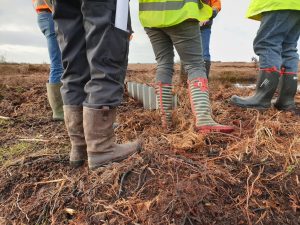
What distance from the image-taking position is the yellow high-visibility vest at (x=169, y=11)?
256cm

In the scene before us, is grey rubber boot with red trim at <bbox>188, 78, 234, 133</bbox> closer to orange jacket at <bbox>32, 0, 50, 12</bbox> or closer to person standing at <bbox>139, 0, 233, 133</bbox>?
person standing at <bbox>139, 0, 233, 133</bbox>

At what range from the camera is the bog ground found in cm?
175

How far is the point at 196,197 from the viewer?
176 centimetres

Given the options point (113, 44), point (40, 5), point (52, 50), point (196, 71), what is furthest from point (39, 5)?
point (113, 44)

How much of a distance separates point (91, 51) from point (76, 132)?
1.86 feet

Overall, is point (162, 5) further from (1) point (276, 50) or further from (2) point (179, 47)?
(1) point (276, 50)

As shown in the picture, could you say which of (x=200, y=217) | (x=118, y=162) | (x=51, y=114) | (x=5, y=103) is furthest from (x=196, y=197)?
(x=5, y=103)

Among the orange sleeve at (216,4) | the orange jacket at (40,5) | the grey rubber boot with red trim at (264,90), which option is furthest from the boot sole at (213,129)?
the orange sleeve at (216,4)

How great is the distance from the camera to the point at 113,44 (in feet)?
6.33


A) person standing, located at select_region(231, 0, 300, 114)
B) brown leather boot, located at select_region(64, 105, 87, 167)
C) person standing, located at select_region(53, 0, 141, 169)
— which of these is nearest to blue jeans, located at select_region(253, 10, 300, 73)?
Result: person standing, located at select_region(231, 0, 300, 114)

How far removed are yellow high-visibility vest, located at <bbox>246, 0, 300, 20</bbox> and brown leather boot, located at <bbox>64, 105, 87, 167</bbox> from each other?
2355mm

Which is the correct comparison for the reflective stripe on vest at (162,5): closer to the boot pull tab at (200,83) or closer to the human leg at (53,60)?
the boot pull tab at (200,83)

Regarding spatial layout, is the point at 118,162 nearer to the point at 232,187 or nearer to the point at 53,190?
the point at 53,190

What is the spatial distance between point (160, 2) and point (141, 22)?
0.27 meters
